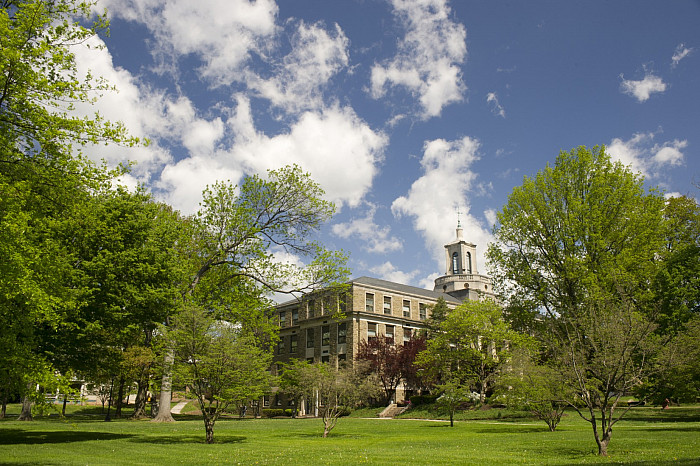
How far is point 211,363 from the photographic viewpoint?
18.8 metres

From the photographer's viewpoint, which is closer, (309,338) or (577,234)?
(577,234)

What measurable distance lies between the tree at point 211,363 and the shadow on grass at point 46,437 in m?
4.93

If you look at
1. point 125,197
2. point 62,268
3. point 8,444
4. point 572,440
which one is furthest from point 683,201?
point 8,444

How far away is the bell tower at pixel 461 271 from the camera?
291ft

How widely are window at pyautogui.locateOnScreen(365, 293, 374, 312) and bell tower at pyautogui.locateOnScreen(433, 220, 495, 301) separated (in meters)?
30.3

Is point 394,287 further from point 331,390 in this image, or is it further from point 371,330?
point 331,390

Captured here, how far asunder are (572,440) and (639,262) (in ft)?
46.2

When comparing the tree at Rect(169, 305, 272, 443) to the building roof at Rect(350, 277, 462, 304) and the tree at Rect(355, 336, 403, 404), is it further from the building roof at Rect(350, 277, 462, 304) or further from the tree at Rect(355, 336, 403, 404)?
the building roof at Rect(350, 277, 462, 304)

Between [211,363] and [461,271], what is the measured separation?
248ft

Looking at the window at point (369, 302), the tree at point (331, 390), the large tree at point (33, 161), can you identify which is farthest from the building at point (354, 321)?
the large tree at point (33, 161)

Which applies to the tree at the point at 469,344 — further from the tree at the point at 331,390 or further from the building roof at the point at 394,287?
the building roof at the point at 394,287

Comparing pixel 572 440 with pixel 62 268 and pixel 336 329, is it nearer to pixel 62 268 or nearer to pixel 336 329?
pixel 62 268

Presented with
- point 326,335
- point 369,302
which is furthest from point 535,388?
point 326,335

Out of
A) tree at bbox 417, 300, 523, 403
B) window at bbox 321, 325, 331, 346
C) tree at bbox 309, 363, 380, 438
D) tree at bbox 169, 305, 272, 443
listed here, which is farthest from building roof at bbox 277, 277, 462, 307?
tree at bbox 169, 305, 272, 443
